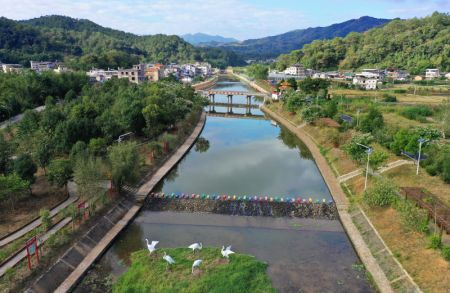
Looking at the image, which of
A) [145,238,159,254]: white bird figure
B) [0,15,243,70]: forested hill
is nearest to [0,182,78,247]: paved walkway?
[145,238,159,254]: white bird figure

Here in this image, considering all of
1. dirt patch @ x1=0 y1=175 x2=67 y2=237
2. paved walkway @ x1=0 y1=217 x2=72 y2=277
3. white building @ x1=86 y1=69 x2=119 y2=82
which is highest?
white building @ x1=86 y1=69 x2=119 y2=82

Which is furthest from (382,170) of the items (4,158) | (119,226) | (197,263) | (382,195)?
(4,158)

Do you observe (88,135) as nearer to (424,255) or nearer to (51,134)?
(51,134)

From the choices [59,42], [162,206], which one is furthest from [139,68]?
[162,206]

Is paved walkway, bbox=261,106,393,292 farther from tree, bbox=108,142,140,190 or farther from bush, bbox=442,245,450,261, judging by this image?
tree, bbox=108,142,140,190

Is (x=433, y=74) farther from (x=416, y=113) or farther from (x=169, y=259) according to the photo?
(x=169, y=259)
